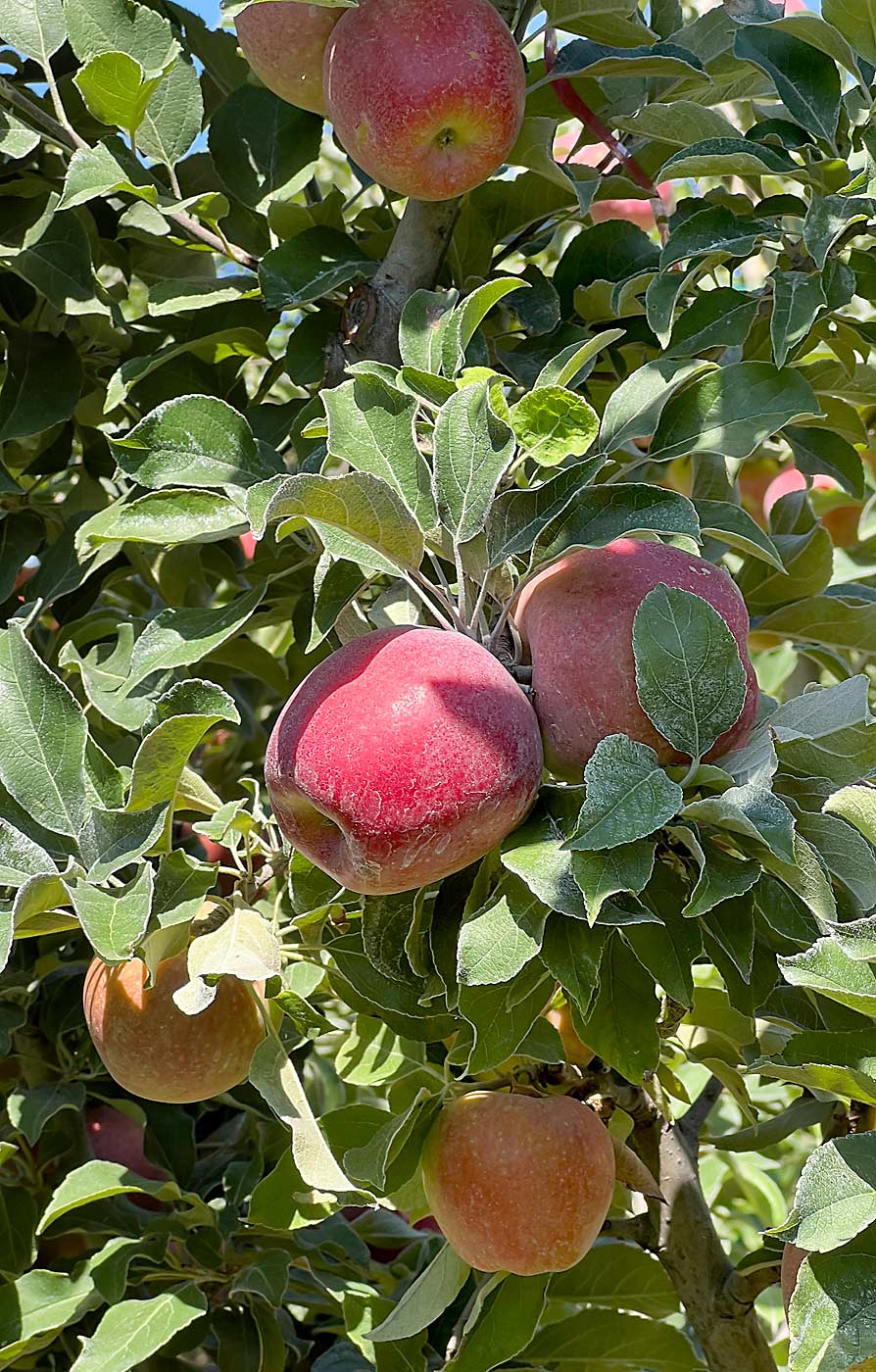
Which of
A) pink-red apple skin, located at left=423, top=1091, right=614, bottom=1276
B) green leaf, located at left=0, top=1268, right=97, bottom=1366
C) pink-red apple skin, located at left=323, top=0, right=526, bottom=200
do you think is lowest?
green leaf, located at left=0, top=1268, right=97, bottom=1366

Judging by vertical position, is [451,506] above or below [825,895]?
above

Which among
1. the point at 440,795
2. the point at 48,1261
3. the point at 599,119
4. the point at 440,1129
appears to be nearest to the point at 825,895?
the point at 440,795

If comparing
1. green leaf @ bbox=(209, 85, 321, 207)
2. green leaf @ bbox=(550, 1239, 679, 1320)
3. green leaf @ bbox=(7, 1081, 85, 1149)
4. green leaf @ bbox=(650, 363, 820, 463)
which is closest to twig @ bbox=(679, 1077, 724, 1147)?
green leaf @ bbox=(550, 1239, 679, 1320)

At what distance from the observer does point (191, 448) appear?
3.11 feet

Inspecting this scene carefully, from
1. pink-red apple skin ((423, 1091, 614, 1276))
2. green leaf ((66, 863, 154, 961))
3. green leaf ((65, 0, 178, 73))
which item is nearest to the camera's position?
green leaf ((66, 863, 154, 961))

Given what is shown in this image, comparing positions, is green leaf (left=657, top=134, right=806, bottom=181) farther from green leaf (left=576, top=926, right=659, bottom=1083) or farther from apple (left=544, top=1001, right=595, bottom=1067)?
apple (left=544, top=1001, right=595, bottom=1067)

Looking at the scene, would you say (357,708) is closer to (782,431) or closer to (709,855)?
(709,855)

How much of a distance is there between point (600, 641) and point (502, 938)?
0.57 feet

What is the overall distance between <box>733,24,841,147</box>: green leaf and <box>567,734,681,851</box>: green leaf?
0.55 m

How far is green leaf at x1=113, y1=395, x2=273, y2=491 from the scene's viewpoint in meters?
0.92

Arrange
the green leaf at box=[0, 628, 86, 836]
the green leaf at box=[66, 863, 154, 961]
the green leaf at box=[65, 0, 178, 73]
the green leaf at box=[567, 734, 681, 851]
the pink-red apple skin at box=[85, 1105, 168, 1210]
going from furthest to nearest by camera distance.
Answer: the pink-red apple skin at box=[85, 1105, 168, 1210] < the green leaf at box=[65, 0, 178, 73] < the green leaf at box=[0, 628, 86, 836] < the green leaf at box=[66, 863, 154, 961] < the green leaf at box=[567, 734, 681, 851]

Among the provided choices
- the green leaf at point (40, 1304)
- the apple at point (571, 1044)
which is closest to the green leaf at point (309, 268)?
the apple at point (571, 1044)

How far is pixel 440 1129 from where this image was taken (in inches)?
40.9

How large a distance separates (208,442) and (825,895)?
514 mm
